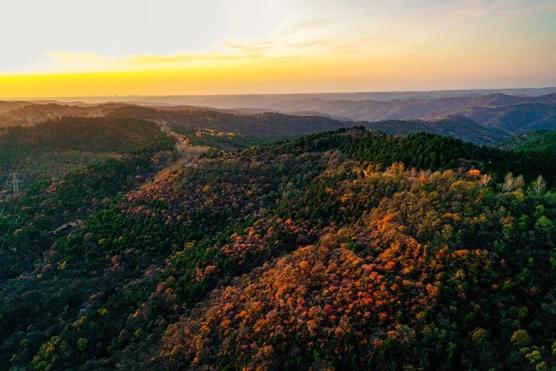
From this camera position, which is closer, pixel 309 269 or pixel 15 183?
pixel 309 269

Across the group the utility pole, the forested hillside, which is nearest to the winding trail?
the forested hillside

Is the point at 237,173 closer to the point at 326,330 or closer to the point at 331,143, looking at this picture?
the point at 331,143

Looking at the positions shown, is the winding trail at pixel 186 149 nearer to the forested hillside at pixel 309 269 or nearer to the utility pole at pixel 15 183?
the forested hillside at pixel 309 269

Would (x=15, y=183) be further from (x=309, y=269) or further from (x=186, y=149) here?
(x=309, y=269)

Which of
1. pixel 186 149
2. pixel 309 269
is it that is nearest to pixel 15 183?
pixel 186 149

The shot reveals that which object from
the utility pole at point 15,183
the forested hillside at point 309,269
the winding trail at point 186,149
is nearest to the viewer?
the forested hillside at point 309,269

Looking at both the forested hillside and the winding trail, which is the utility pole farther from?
the winding trail

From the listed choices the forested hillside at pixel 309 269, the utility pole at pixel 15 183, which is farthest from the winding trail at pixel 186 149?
the utility pole at pixel 15 183

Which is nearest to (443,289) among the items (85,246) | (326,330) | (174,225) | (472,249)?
(472,249)

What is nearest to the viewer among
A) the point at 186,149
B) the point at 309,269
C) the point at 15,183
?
the point at 309,269
